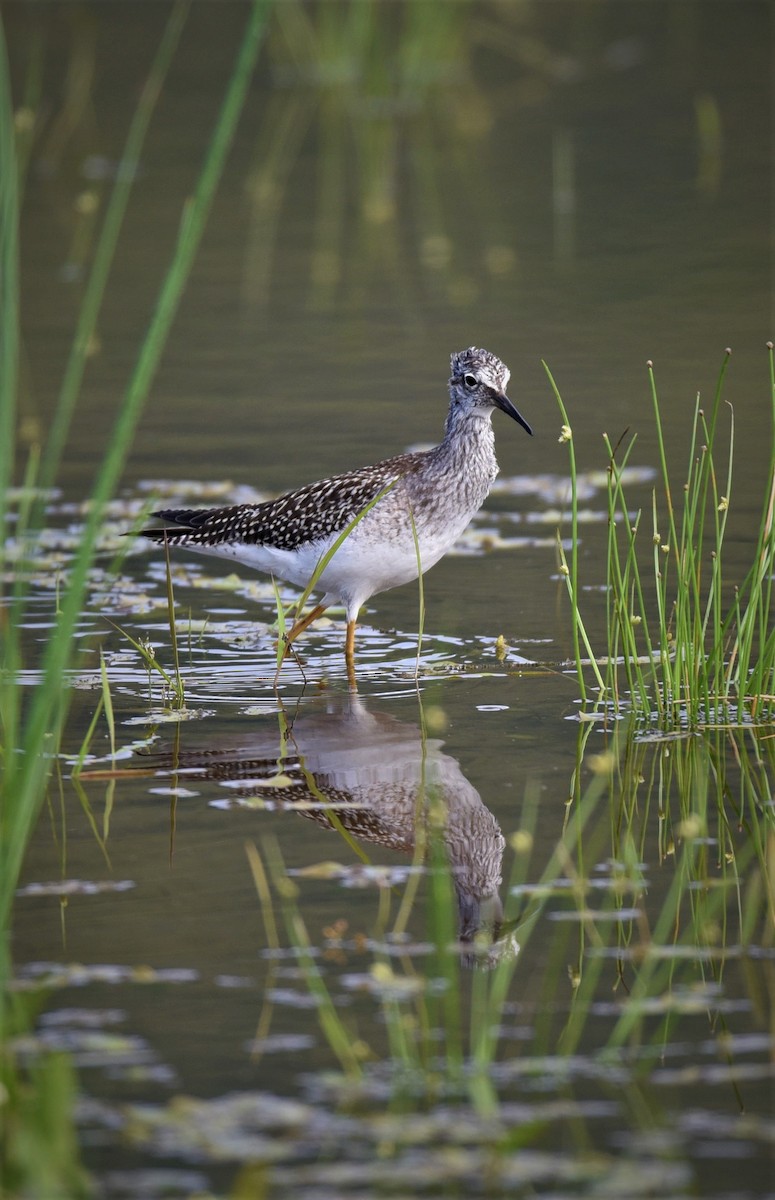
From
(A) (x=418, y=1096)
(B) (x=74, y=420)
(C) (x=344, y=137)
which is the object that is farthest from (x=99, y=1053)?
(C) (x=344, y=137)

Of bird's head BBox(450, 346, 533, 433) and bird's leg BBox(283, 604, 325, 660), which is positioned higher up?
bird's head BBox(450, 346, 533, 433)

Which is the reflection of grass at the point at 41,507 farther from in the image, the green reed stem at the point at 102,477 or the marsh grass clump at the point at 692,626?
the marsh grass clump at the point at 692,626

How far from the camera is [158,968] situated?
5.17 metres

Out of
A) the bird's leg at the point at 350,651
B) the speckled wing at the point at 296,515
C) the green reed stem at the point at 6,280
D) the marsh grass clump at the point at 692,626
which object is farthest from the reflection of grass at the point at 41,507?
the speckled wing at the point at 296,515

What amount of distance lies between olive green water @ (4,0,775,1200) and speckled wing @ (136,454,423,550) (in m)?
0.49

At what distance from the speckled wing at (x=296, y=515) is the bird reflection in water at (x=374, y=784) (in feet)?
3.06

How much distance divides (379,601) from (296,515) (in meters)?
1.26

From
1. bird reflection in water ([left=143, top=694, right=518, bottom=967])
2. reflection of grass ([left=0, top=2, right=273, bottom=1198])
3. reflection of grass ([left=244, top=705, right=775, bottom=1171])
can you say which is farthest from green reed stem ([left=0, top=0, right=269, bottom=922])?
bird reflection in water ([left=143, top=694, right=518, bottom=967])

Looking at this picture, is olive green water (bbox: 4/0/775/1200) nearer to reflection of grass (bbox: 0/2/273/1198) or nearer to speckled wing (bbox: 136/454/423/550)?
reflection of grass (bbox: 0/2/273/1198)

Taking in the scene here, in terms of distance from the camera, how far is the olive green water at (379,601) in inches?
175

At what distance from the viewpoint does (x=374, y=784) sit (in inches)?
262

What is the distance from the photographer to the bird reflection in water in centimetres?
570

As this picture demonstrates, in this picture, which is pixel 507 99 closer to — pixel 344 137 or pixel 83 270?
pixel 344 137

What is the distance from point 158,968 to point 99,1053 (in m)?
0.51
